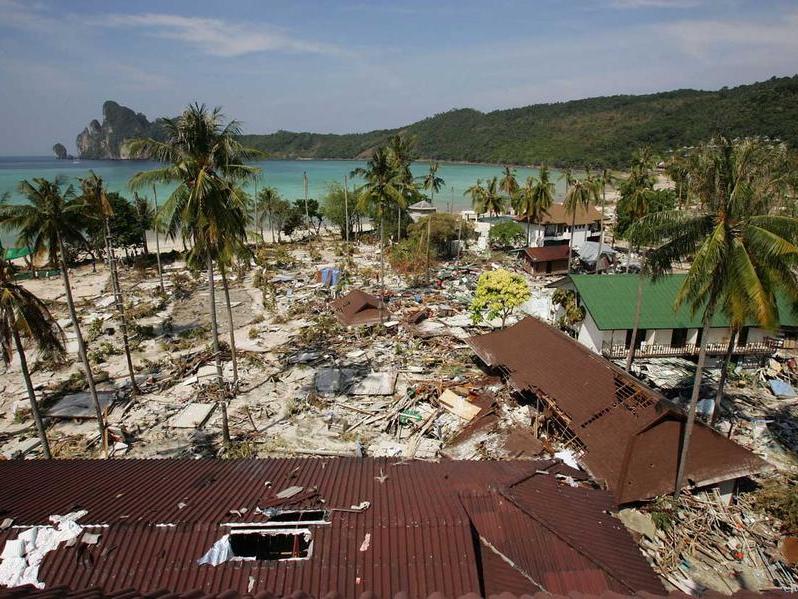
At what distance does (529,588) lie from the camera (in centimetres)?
841

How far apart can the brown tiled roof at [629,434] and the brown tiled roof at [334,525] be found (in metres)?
3.46

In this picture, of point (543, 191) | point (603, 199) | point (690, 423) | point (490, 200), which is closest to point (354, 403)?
point (690, 423)

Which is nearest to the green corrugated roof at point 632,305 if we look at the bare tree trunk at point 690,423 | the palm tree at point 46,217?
the bare tree trunk at point 690,423

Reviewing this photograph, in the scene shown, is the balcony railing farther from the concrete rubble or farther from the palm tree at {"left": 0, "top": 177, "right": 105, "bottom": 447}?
the palm tree at {"left": 0, "top": 177, "right": 105, "bottom": 447}

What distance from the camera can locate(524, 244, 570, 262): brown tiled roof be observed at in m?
42.7

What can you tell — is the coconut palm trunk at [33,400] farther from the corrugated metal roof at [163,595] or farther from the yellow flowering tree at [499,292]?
the yellow flowering tree at [499,292]

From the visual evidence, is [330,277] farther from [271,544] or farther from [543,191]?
[271,544]

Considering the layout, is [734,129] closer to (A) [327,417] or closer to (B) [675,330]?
(B) [675,330]

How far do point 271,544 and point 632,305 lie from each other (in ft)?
72.0

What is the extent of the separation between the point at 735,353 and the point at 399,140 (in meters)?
33.4

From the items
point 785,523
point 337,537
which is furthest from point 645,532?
point 337,537

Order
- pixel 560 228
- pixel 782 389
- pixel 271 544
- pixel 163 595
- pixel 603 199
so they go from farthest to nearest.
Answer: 1. pixel 560 228
2. pixel 603 199
3. pixel 782 389
4. pixel 271 544
5. pixel 163 595

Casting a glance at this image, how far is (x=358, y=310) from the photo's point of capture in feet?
99.8

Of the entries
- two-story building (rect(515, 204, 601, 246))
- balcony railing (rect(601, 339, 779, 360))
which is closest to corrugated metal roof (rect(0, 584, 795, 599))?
balcony railing (rect(601, 339, 779, 360))
